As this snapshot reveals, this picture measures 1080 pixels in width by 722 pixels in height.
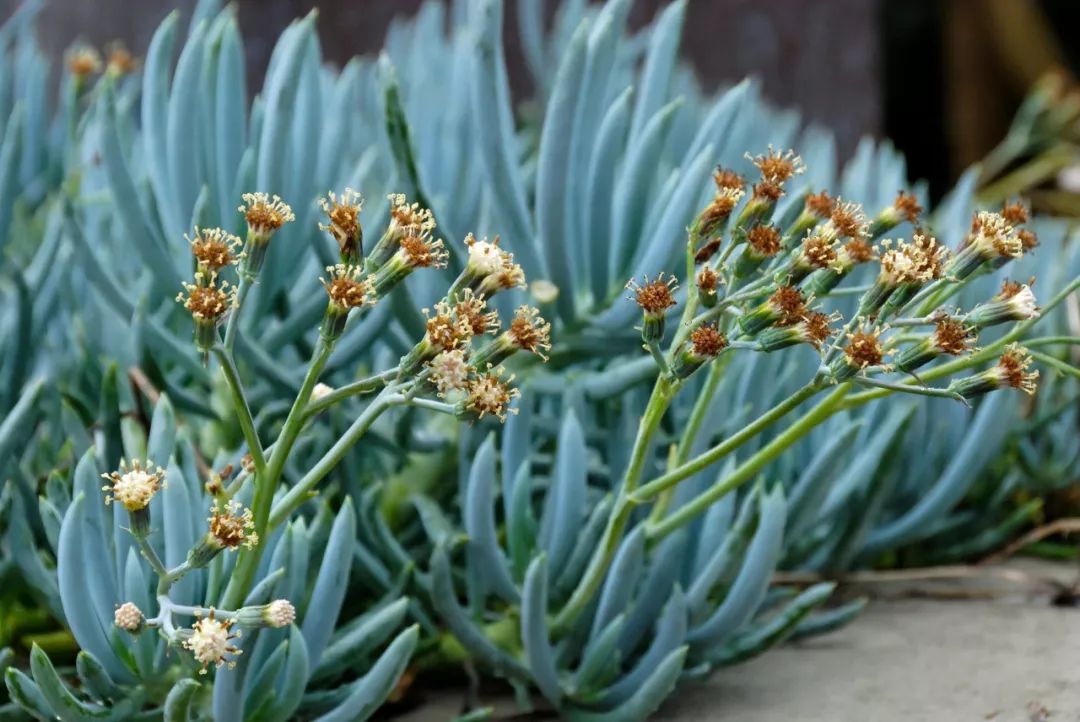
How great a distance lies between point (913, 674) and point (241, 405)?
1.70ft

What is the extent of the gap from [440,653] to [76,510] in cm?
30

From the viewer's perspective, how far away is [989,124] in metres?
3.91

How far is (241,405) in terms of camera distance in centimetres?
57

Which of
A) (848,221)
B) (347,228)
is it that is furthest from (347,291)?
(848,221)

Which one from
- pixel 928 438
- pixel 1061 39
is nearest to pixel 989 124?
pixel 1061 39

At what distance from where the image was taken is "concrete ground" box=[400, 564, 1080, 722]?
31.1 inches

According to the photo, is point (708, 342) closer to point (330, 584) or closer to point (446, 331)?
point (446, 331)

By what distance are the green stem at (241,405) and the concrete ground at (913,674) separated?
294 millimetres

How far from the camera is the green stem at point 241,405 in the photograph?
558mm

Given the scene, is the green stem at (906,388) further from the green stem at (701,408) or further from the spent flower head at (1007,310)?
the green stem at (701,408)

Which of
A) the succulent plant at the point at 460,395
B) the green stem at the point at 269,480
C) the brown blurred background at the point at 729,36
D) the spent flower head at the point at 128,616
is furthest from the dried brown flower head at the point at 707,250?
the brown blurred background at the point at 729,36

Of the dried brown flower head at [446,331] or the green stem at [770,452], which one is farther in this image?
the green stem at [770,452]

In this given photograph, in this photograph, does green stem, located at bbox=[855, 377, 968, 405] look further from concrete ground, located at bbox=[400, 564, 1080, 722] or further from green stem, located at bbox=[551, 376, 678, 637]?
concrete ground, located at bbox=[400, 564, 1080, 722]

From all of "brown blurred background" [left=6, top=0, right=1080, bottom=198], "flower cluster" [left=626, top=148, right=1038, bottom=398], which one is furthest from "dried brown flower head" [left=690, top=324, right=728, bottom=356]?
"brown blurred background" [left=6, top=0, right=1080, bottom=198]
